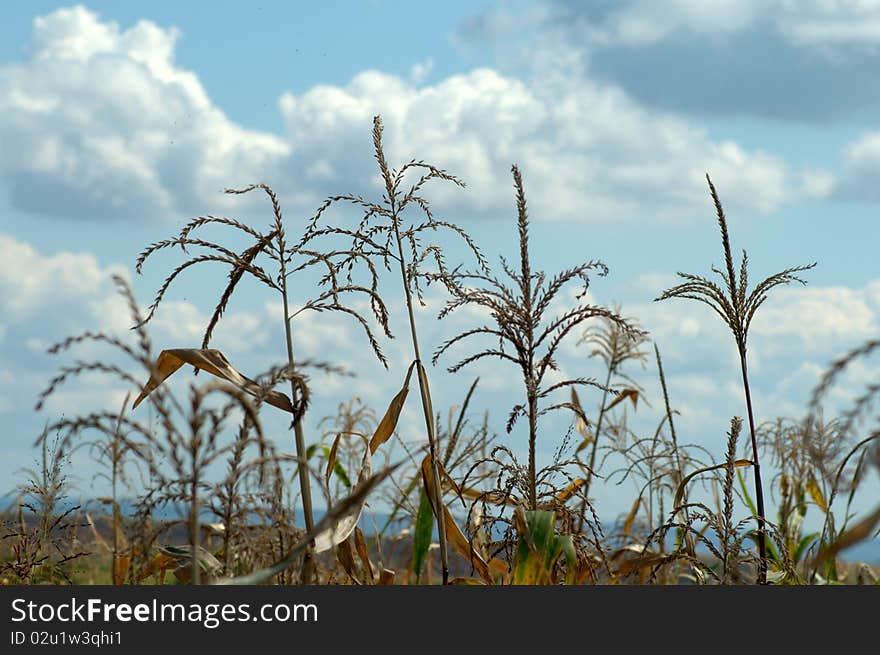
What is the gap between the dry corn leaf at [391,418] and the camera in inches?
157

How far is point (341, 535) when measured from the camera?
11.4ft

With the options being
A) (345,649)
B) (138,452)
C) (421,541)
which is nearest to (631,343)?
(421,541)

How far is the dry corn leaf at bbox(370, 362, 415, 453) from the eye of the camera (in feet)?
13.1

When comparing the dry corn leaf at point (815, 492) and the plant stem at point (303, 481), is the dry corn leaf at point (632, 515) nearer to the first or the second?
the dry corn leaf at point (815, 492)

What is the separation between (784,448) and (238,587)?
473 centimetres

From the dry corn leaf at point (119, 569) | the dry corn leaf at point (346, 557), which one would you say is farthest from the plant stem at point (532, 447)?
the dry corn leaf at point (119, 569)

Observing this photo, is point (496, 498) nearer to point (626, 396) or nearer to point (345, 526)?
point (345, 526)

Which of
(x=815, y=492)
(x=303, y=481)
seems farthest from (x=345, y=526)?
(x=815, y=492)

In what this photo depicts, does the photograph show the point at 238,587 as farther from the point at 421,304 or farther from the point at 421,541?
the point at 421,541

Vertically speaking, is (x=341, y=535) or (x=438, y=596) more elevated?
(x=341, y=535)

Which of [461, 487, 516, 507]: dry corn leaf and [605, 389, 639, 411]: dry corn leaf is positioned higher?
[605, 389, 639, 411]: dry corn leaf

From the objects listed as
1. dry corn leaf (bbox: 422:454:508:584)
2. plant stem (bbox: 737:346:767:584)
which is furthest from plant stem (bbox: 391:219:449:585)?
plant stem (bbox: 737:346:767:584)

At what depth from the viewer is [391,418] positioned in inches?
158

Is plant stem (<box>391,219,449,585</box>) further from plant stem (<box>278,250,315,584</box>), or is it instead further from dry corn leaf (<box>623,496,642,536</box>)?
dry corn leaf (<box>623,496,642,536</box>)
